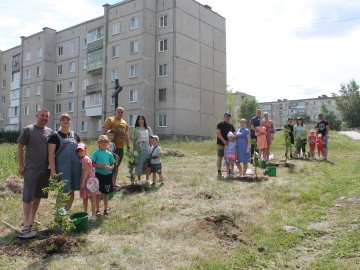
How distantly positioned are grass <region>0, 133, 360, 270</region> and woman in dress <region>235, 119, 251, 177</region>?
1.11m

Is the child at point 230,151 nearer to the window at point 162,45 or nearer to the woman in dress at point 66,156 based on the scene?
the woman in dress at point 66,156

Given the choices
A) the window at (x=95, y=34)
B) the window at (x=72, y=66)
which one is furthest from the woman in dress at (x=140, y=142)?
the window at (x=72, y=66)

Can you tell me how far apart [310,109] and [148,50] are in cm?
8739

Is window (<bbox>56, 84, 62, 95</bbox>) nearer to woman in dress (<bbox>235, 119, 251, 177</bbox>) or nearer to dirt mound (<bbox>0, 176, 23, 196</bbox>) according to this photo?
dirt mound (<bbox>0, 176, 23, 196</bbox>)

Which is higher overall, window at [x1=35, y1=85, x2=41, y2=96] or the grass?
window at [x1=35, y1=85, x2=41, y2=96]

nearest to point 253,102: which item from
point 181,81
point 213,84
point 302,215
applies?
point 213,84

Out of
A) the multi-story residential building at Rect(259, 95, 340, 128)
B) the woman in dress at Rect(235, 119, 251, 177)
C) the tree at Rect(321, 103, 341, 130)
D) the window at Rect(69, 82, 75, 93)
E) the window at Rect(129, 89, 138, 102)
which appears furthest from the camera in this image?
the multi-story residential building at Rect(259, 95, 340, 128)

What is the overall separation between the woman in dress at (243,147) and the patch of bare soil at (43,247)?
6329 mm

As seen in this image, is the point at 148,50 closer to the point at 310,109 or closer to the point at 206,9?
the point at 206,9

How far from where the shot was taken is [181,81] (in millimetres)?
39281

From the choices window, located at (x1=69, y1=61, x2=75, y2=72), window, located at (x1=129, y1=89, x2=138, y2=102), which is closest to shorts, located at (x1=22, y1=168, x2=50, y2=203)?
window, located at (x1=129, y1=89, x2=138, y2=102)

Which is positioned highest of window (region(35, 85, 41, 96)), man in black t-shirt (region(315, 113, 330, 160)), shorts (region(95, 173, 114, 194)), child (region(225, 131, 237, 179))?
window (region(35, 85, 41, 96))

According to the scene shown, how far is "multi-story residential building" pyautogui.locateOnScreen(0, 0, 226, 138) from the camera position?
39.0 m

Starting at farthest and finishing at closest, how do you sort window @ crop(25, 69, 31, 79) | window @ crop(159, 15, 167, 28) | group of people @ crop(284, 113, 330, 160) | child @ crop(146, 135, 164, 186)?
window @ crop(25, 69, 31, 79) < window @ crop(159, 15, 167, 28) < group of people @ crop(284, 113, 330, 160) < child @ crop(146, 135, 164, 186)
